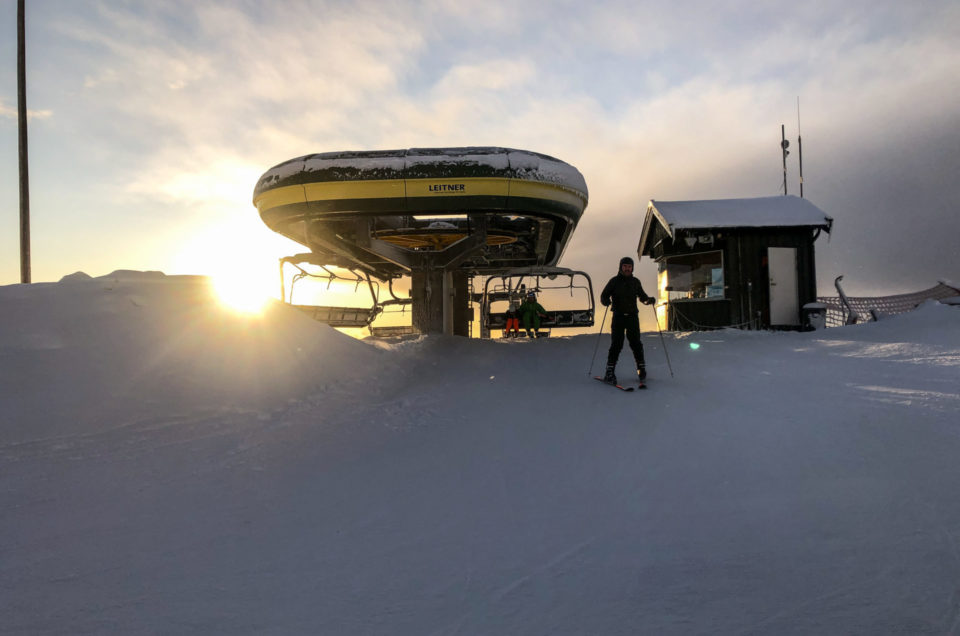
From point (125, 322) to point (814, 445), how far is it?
21.3ft

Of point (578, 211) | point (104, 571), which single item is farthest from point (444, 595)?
point (578, 211)

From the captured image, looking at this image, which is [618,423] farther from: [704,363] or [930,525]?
[704,363]

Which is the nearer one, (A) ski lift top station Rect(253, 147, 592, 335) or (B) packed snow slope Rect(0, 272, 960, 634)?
(B) packed snow slope Rect(0, 272, 960, 634)

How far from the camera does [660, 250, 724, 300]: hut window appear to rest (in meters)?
16.7

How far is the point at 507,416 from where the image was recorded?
5.47 metres

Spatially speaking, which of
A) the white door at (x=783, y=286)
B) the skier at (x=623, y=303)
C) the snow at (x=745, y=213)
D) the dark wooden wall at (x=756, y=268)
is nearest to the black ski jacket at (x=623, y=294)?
the skier at (x=623, y=303)

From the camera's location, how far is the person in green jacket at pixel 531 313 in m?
15.7

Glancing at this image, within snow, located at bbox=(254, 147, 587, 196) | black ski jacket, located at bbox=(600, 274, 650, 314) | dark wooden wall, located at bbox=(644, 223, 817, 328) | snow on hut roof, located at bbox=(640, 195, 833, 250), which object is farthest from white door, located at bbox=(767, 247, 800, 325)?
black ski jacket, located at bbox=(600, 274, 650, 314)

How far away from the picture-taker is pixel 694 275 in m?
17.8

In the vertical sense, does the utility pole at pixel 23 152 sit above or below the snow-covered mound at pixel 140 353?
above

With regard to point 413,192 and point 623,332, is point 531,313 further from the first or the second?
point 623,332

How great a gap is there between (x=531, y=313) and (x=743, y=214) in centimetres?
695

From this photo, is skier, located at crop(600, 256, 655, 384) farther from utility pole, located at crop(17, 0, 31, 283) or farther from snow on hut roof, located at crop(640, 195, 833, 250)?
utility pole, located at crop(17, 0, 31, 283)

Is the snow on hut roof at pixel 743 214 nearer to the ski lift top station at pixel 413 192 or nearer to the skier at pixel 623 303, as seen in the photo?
the ski lift top station at pixel 413 192
